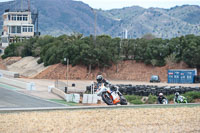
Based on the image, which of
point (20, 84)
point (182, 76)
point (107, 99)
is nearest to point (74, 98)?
point (107, 99)

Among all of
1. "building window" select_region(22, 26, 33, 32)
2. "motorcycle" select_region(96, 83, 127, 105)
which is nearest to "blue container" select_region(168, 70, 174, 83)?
"motorcycle" select_region(96, 83, 127, 105)

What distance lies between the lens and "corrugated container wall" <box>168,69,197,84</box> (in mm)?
60031

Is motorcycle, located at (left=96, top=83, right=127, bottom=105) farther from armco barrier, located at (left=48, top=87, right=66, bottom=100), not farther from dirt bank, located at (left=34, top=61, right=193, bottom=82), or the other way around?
dirt bank, located at (left=34, top=61, right=193, bottom=82)

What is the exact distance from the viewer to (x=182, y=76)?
60688mm

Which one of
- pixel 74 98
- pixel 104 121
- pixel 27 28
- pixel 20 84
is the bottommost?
pixel 104 121

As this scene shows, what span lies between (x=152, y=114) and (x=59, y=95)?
2318 centimetres

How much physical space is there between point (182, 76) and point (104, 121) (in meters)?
45.7

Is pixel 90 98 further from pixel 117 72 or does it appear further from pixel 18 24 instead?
pixel 18 24

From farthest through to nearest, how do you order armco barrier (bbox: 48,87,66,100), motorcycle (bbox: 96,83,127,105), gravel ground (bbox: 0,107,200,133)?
armco barrier (bbox: 48,87,66,100), motorcycle (bbox: 96,83,127,105), gravel ground (bbox: 0,107,200,133)

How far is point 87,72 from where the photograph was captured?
71.4 meters

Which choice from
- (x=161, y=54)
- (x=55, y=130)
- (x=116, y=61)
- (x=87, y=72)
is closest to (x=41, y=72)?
(x=87, y=72)

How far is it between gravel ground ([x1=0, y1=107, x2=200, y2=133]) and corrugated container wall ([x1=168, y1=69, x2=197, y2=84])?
40.9 metres

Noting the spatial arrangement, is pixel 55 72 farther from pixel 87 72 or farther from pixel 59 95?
pixel 59 95

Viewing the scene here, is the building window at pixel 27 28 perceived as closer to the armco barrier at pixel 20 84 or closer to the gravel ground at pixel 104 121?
the armco barrier at pixel 20 84
